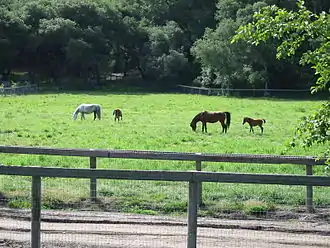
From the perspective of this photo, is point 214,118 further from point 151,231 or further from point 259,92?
point 259,92

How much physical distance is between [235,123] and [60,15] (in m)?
53.8

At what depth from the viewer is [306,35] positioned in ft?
22.1

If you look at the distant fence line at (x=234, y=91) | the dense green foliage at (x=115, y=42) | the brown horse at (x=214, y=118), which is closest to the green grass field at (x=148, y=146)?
the brown horse at (x=214, y=118)

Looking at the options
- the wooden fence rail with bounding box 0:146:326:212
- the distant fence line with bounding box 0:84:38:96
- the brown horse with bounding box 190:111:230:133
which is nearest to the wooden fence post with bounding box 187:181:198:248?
the wooden fence rail with bounding box 0:146:326:212

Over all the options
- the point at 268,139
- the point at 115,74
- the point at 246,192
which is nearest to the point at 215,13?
the point at 115,74

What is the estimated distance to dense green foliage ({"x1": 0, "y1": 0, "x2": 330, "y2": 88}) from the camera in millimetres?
70312

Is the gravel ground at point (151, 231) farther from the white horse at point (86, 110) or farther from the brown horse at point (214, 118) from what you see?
the white horse at point (86, 110)

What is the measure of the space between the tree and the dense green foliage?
60765mm

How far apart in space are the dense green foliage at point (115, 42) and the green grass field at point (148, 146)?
79.9 ft

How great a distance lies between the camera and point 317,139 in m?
6.52

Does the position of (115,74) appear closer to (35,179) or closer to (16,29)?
(16,29)

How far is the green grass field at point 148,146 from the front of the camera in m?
11.4

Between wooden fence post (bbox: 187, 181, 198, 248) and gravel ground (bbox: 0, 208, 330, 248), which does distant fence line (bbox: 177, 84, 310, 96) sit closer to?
gravel ground (bbox: 0, 208, 330, 248)

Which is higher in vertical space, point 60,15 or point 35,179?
point 60,15
